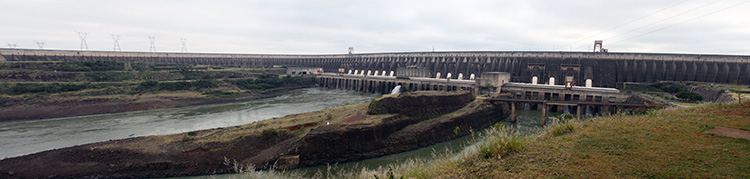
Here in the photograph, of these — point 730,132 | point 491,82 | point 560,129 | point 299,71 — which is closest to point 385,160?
point 560,129

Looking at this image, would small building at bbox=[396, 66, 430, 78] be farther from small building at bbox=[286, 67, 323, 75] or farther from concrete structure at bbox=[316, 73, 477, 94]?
small building at bbox=[286, 67, 323, 75]

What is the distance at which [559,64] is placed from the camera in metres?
54.2

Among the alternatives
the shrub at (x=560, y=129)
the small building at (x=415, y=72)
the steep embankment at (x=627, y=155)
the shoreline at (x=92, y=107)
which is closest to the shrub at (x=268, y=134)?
the steep embankment at (x=627, y=155)

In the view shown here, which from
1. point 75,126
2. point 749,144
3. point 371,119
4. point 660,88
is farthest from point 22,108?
point 660,88

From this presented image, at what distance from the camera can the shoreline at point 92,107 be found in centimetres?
3756

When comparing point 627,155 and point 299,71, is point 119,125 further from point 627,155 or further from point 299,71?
point 299,71

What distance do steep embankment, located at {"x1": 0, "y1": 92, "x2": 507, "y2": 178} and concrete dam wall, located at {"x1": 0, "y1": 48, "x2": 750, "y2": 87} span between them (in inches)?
1336

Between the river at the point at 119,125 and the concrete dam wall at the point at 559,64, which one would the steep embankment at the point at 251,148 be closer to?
the river at the point at 119,125

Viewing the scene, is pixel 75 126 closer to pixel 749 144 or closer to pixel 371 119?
pixel 371 119

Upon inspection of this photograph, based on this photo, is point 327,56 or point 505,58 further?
point 327,56

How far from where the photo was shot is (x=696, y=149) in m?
8.55

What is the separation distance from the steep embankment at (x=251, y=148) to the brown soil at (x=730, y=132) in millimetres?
16077

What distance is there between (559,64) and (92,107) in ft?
215

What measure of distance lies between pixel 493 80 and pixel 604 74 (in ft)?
59.9
